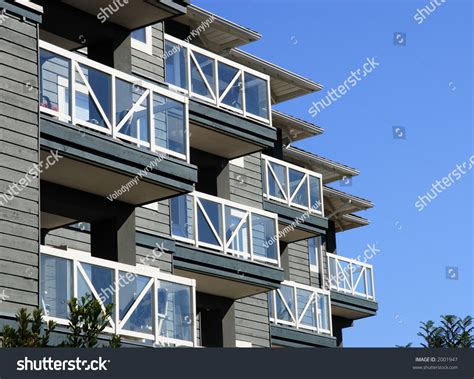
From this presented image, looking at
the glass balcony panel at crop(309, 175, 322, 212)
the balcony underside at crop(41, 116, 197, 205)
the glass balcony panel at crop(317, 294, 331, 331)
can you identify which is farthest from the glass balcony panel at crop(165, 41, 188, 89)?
the glass balcony panel at crop(317, 294, 331, 331)

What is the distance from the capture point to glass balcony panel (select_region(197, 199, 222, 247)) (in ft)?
93.4


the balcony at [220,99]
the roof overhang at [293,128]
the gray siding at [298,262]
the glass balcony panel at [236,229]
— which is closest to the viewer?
the glass balcony panel at [236,229]

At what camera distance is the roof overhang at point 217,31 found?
33.1 meters

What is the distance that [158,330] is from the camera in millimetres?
22750

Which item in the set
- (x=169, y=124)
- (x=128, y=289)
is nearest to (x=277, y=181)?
(x=169, y=124)

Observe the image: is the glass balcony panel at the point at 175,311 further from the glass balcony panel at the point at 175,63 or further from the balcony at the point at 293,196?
the balcony at the point at 293,196

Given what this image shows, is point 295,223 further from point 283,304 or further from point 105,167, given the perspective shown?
point 105,167

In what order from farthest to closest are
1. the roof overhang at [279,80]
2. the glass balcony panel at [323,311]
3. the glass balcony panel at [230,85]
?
the roof overhang at [279,80] < the glass balcony panel at [323,311] < the glass balcony panel at [230,85]

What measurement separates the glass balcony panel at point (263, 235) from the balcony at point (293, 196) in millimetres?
4982

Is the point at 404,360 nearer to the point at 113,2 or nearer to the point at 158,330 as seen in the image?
the point at 158,330

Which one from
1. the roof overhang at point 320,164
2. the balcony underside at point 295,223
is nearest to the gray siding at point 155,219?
the balcony underside at point 295,223

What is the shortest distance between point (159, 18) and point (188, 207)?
4481 millimetres

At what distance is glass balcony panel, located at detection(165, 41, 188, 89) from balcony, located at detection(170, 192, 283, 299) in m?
2.98

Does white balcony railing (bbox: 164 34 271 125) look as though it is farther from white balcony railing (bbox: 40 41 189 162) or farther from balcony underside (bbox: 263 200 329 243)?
white balcony railing (bbox: 40 41 189 162)
